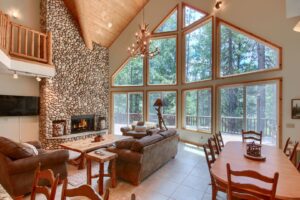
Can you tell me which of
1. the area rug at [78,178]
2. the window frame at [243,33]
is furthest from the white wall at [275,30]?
the area rug at [78,178]

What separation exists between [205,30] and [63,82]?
19.7 feet

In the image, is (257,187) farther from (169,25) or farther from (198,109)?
(169,25)

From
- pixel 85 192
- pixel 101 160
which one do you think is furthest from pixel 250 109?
pixel 85 192

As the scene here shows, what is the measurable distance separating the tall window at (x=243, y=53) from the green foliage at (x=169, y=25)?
2407 millimetres

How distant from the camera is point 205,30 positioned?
22.8ft

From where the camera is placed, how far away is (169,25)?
8.23 metres

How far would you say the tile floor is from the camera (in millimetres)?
3133

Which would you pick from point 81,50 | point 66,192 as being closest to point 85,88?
point 81,50

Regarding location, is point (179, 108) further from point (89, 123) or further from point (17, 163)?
point (17, 163)

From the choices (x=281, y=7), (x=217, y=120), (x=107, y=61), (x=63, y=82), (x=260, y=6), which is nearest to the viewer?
(x=281, y=7)

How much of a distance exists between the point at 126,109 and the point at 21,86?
15.2ft

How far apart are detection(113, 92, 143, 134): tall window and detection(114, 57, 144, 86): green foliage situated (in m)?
0.59

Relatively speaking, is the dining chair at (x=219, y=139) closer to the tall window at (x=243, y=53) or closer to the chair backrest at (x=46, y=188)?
the tall window at (x=243, y=53)

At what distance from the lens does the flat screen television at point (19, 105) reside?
5.44m
